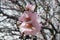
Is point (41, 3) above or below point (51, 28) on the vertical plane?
above

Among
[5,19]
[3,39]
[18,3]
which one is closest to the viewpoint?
[3,39]

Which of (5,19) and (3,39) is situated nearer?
(3,39)

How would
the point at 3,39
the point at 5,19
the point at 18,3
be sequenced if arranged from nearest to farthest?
the point at 3,39
the point at 5,19
the point at 18,3

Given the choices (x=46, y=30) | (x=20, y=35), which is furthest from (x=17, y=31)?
(x=46, y=30)

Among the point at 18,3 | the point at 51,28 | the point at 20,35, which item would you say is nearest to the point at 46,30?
the point at 51,28

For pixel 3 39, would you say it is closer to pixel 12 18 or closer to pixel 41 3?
pixel 12 18

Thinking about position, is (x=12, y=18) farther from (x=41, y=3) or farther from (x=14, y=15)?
(x=41, y=3)
